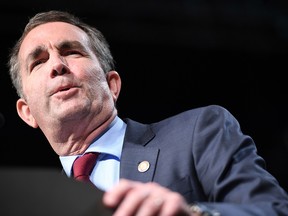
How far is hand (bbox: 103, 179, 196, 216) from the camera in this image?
76 centimetres

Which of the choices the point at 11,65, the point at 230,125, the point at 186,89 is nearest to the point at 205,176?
the point at 230,125

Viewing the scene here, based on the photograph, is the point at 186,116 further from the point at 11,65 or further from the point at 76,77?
the point at 11,65

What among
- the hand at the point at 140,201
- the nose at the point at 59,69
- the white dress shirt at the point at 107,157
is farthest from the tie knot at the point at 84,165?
the hand at the point at 140,201

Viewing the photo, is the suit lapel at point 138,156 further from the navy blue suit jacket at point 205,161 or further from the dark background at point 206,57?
the dark background at point 206,57

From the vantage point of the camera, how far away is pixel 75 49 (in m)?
1.78

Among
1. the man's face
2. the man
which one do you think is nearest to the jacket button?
the man

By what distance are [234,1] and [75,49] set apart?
1.10 m

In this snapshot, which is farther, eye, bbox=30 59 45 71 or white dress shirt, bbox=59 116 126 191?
eye, bbox=30 59 45 71

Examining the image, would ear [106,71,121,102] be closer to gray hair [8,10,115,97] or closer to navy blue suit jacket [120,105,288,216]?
gray hair [8,10,115,97]

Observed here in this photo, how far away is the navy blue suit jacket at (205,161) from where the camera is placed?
1228mm

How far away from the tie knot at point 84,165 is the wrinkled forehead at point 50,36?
0.39 m

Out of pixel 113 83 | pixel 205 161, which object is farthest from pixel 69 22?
pixel 205 161

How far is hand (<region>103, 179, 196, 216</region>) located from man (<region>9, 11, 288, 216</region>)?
138 mm

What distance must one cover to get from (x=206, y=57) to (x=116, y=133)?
1.18 meters
